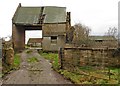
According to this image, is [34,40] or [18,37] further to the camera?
[34,40]

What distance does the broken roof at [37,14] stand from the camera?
41500 mm

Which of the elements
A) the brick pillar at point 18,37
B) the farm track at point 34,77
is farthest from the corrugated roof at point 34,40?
the farm track at point 34,77

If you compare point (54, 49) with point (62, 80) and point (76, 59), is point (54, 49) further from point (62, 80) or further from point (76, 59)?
point (62, 80)

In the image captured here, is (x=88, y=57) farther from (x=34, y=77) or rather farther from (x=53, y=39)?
(x=53, y=39)

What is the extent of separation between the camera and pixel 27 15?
43875mm

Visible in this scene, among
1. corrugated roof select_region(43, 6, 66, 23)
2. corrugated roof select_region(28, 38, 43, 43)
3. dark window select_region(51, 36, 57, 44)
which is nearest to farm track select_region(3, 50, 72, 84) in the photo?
dark window select_region(51, 36, 57, 44)

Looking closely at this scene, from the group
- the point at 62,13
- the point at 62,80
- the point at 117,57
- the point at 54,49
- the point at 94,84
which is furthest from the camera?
the point at 62,13

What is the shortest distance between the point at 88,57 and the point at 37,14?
2395 centimetres

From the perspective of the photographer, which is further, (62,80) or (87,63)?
(87,63)

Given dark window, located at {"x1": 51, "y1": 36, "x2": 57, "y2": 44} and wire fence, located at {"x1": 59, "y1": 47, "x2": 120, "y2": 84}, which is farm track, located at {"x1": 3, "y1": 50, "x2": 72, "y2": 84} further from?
dark window, located at {"x1": 51, "y1": 36, "x2": 57, "y2": 44}

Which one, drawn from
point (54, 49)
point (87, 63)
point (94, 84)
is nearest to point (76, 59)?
point (87, 63)

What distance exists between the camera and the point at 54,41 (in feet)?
133

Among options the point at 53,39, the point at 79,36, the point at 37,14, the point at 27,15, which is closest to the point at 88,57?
the point at 53,39

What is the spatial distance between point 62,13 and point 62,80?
28237mm
